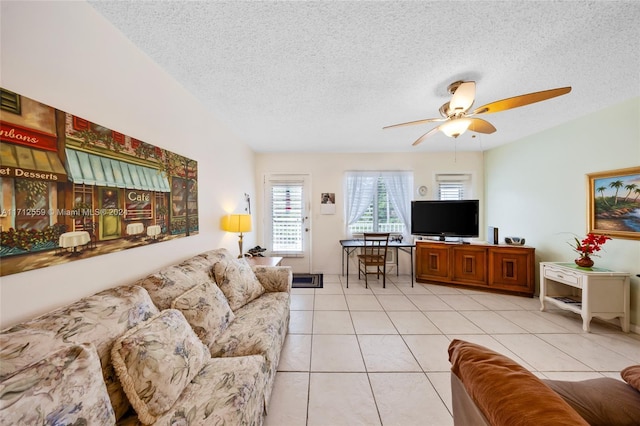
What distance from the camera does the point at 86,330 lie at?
3.07ft

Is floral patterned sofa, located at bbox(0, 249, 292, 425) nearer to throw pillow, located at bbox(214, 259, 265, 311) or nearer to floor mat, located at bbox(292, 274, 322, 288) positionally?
throw pillow, located at bbox(214, 259, 265, 311)

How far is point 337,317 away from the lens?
2746 mm

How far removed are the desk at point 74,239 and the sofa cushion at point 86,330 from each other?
0.28 metres

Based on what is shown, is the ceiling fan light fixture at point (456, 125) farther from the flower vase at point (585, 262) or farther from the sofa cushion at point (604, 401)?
the flower vase at point (585, 262)

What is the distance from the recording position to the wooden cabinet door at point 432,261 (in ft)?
12.8

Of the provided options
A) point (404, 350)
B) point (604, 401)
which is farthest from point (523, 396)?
point (404, 350)

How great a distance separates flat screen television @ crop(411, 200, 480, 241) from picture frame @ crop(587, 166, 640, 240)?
4.22ft

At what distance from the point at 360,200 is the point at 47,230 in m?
4.04

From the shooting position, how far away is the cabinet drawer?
2.51 meters

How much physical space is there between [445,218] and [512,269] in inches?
47.1

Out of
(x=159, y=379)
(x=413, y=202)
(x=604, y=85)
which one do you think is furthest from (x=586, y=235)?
(x=159, y=379)

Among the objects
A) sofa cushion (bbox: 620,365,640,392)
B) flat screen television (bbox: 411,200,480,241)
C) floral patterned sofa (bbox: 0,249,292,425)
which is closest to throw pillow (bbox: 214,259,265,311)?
floral patterned sofa (bbox: 0,249,292,425)

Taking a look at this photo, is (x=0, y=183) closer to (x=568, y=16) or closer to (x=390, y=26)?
(x=390, y=26)

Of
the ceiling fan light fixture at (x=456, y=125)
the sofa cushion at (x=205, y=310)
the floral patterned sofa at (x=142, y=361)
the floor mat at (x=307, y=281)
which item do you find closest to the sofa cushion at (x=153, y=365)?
the floral patterned sofa at (x=142, y=361)
